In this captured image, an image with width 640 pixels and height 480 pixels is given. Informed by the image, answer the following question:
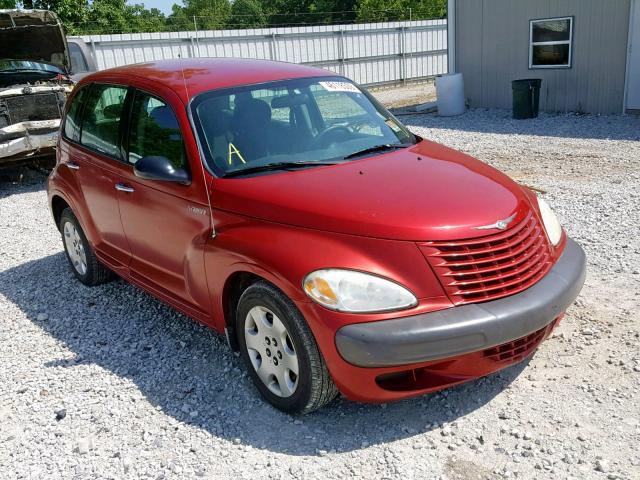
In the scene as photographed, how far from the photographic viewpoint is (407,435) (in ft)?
10.4

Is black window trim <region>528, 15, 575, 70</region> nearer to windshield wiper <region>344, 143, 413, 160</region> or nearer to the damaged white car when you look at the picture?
the damaged white car

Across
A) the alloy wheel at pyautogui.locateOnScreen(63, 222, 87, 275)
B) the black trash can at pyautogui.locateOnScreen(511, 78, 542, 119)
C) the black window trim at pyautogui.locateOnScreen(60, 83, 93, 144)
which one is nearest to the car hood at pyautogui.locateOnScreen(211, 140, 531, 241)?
the black window trim at pyautogui.locateOnScreen(60, 83, 93, 144)

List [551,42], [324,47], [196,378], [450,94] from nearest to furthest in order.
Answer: [196,378]
[551,42]
[450,94]
[324,47]

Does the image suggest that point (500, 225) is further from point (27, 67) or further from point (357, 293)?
point (27, 67)

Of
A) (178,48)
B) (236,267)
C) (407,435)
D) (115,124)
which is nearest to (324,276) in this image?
(236,267)

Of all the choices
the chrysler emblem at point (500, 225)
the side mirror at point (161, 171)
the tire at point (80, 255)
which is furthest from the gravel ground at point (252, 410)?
the side mirror at point (161, 171)

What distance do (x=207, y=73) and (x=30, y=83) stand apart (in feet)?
21.3

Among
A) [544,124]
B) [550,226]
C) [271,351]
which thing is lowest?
[544,124]

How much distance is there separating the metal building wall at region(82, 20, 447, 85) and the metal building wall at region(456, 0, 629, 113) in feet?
20.3

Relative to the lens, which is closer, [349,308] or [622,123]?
[349,308]

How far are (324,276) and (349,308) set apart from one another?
7.6 inches

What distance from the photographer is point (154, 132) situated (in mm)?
4047

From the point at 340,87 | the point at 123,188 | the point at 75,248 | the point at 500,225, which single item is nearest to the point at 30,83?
the point at 75,248

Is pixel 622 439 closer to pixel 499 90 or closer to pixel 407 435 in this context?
pixel 407 435
